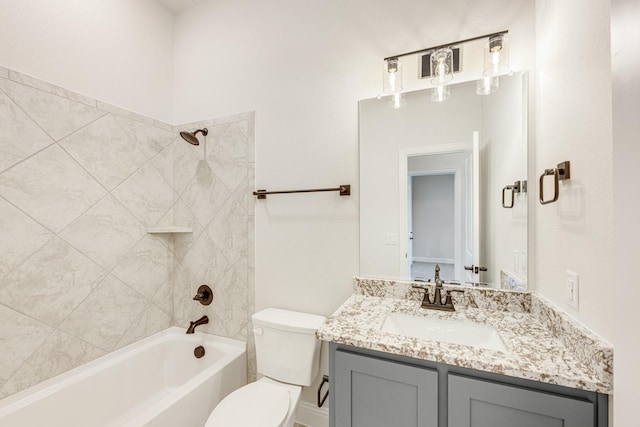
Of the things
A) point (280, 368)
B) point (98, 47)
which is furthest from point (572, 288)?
point (98, 47)

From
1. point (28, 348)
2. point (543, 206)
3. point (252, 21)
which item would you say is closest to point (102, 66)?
point (252, 21)

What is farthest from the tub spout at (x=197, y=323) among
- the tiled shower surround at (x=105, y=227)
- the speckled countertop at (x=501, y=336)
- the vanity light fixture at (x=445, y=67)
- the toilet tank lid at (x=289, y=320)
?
the vanity light fixture at (x=445, y=67)

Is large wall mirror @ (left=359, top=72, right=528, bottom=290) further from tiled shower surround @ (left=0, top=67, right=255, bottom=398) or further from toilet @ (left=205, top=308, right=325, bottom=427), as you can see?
tiled shower surround @ (left=0, top=67, right=255, bottom=398)

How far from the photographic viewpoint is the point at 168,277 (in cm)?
215

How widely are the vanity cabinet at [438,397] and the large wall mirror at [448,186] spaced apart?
0.59 metres

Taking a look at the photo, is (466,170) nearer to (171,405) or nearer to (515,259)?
(515,259)

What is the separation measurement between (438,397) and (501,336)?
0.36m

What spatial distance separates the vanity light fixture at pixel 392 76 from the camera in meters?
1.48

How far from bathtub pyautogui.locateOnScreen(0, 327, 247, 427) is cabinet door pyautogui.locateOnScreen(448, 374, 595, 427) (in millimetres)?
1318

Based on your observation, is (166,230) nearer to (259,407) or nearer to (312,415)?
(259,407)

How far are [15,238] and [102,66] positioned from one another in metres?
1.15

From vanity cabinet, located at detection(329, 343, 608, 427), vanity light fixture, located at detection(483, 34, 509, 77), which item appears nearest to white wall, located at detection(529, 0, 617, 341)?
vanity light fixture, located at detection(483, 34, 509, 77)

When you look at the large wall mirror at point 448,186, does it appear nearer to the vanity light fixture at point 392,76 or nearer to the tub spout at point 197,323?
the vanity light fixture at point 392,76

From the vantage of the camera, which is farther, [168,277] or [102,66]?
[168,277]
